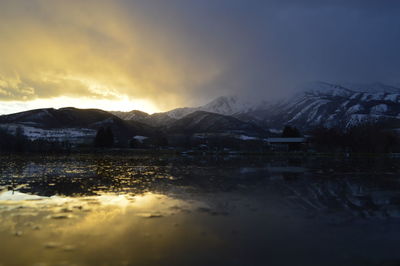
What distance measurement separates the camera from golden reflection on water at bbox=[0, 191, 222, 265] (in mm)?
10227

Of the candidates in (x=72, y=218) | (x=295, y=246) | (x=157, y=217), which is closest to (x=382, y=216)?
(x=295, y=246)

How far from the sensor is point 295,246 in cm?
1141

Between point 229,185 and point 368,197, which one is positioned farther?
point 229,185

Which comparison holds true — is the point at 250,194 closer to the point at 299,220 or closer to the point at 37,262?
the point at 299,220

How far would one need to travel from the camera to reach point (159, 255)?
10406 millimetres

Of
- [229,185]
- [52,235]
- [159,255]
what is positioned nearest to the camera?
[159,255]

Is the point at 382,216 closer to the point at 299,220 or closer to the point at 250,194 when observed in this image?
the point at 299,220

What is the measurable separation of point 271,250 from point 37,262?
837 centimetres

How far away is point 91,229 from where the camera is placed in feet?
43.4

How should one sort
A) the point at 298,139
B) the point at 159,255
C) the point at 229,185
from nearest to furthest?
1. the point at 159,255
2. the point at 229,185
3. the point at 298,139

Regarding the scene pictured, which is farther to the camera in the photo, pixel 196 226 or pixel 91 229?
pixel 196 226

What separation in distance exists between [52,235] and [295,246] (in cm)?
1023

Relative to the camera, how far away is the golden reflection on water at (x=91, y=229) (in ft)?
33.6

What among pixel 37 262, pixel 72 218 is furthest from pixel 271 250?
pixel 72 218
